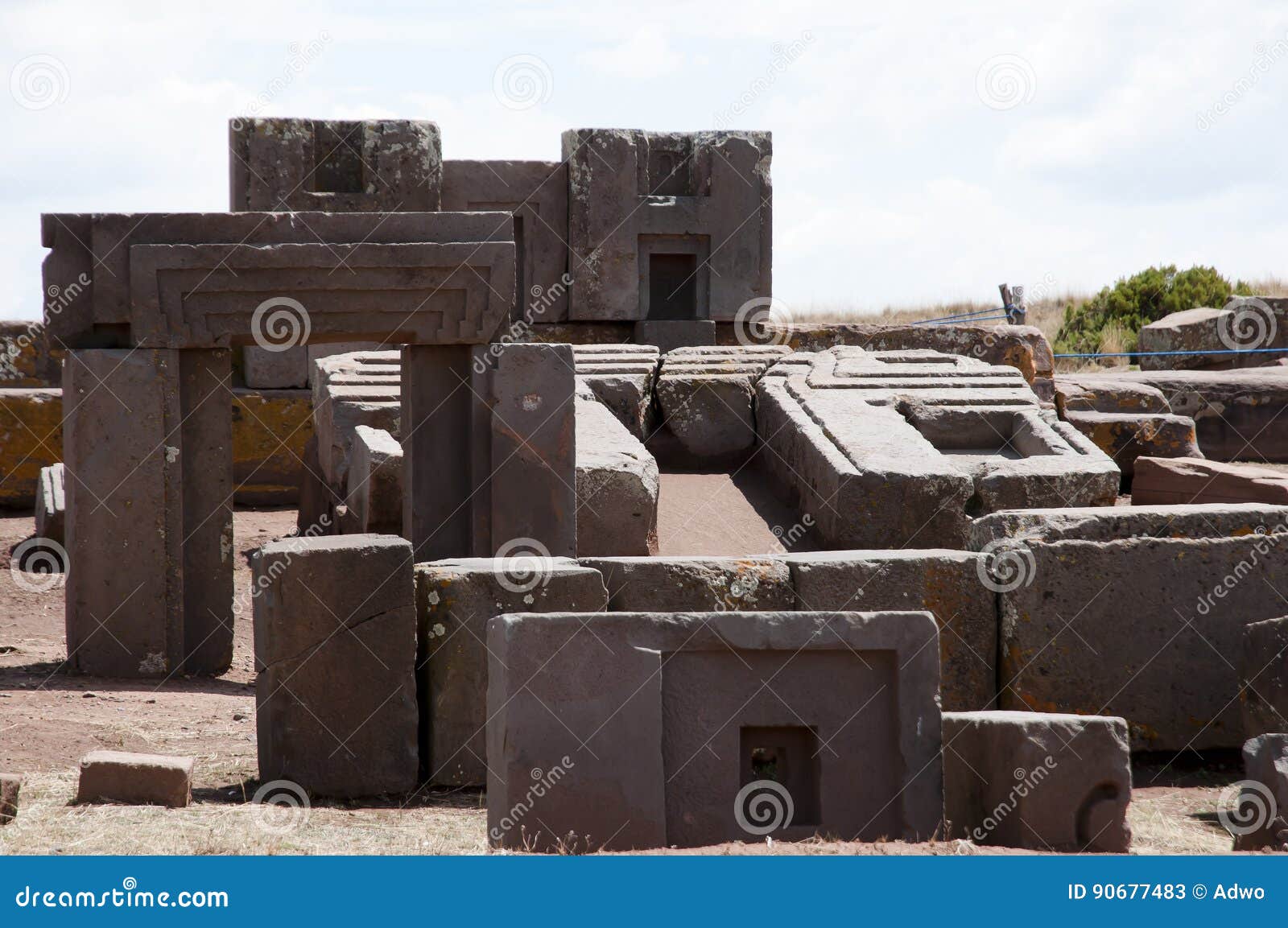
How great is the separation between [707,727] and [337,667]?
5.36 ft

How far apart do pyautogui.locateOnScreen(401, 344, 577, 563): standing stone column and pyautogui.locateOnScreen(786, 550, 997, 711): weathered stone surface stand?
7.37 ft

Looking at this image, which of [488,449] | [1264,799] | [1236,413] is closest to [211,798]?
[488,449]

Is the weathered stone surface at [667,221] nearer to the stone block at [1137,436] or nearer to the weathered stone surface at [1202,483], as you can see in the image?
the stone block at [1137,436]

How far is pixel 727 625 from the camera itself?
452 cm

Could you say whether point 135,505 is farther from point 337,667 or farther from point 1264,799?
point 1264,799

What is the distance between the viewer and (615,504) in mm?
8562

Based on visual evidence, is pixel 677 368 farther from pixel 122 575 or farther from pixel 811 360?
pixel 122 575

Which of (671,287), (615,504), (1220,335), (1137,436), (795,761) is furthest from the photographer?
(1220,335)

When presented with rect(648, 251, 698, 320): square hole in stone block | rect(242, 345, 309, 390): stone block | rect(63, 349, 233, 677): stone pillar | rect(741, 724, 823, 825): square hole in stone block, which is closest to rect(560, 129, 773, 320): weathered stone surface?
rect(648, 251, 698, 320): square hole in stone block

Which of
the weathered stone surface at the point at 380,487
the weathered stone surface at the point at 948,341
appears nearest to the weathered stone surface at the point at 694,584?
the weathered stone surface at the point at 380,487

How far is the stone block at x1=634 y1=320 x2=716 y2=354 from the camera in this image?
1477 centimetres

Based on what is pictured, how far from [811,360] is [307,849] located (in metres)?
7.95

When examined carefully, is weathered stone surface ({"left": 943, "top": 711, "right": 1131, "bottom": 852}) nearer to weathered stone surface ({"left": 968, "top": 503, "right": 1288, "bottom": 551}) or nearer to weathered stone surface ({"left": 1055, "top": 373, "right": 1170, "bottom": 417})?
weathered stone surface ({"left": 968, "top": 503, "right": 1288, "bottom": 551})

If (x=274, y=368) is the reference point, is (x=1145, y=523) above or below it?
below
